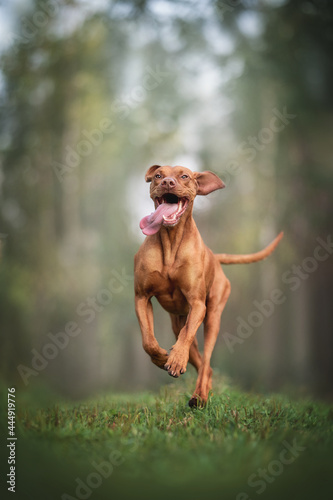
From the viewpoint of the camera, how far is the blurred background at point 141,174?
27.8 ft

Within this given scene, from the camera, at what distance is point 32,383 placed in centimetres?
743

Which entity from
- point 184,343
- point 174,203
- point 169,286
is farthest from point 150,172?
point 184,343

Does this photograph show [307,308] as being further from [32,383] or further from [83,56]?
[83,56]

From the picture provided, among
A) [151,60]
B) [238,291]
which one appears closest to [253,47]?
[151,60]

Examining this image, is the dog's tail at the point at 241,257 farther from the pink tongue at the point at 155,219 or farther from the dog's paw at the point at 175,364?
the dog's paw at the point at 175,364

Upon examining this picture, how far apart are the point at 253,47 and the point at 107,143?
11.7ft

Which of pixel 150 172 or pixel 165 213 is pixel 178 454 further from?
pixel 150 172

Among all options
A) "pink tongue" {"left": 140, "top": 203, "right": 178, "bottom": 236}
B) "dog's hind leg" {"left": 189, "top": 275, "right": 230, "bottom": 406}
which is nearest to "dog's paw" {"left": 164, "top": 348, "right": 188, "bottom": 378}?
"dog's hind leg" {"left": 189, "top": 275, "right": 230, "bottom": 406}

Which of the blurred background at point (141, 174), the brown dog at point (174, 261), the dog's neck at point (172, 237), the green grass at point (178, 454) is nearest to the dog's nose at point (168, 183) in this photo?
the brown dog at point (174, 261)

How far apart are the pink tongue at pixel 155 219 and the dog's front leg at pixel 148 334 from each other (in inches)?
23.6

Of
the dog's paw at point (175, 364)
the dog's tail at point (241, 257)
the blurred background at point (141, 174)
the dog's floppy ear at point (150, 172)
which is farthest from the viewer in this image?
the blurred background at point (141, 174)

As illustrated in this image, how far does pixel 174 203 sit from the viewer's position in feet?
13.8

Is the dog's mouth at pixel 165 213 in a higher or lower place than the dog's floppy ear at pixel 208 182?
lower

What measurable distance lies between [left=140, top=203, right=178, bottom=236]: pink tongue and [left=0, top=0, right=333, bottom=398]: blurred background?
4353 millimetres
